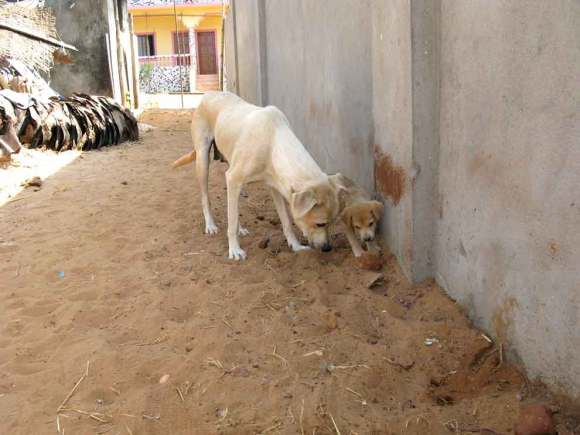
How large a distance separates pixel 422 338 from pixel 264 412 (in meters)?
1.02

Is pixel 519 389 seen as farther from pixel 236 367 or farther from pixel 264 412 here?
pixel 236 367

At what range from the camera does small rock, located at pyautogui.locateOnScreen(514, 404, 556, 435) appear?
213 centimetres

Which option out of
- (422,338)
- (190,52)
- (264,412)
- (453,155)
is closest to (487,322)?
(422,338)

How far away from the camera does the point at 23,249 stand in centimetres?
483

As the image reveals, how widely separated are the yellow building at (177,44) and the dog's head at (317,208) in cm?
2572

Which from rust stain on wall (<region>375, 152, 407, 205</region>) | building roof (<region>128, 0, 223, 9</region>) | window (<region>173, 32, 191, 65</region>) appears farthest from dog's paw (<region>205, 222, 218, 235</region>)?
window (<region>173, 32, 191, 65</region>)

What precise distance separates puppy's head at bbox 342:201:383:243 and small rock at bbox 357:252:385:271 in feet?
0.61

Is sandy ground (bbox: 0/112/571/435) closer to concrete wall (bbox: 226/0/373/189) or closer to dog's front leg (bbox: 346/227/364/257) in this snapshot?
dog's front leg (bbox: 346/227/364/257)

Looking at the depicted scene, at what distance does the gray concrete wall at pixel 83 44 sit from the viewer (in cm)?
1411

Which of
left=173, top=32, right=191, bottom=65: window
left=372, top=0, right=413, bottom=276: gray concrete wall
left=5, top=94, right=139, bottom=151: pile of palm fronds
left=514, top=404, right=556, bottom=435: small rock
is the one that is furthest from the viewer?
left=173, top=32, right=191, bottom=65: window

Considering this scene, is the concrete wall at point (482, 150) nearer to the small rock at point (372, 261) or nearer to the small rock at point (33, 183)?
the small rock at point (372, 261)

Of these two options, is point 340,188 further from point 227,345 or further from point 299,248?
point 227,345

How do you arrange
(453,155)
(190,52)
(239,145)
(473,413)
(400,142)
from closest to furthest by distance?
(473,413) → (453,155) → (400,142) → (239,145) → (190,52)

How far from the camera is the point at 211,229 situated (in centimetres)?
523
